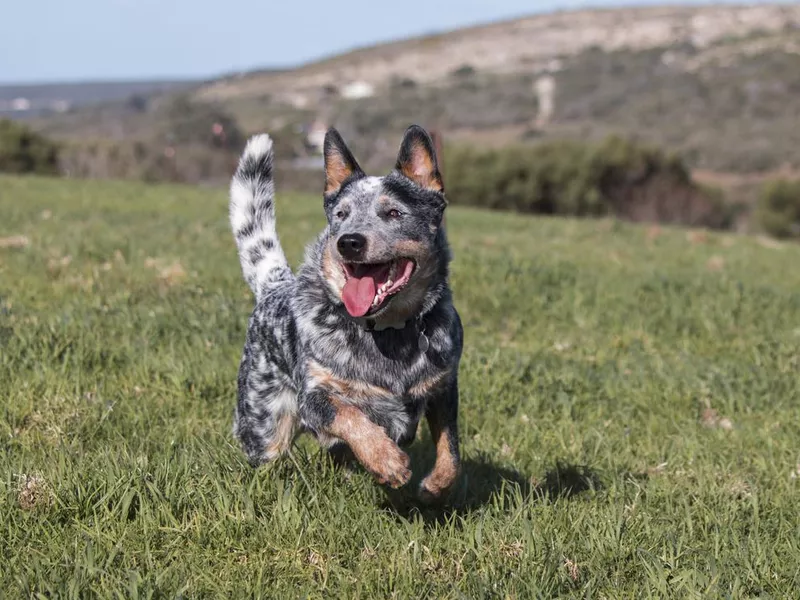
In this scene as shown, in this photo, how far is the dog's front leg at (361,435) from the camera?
3.52 meters

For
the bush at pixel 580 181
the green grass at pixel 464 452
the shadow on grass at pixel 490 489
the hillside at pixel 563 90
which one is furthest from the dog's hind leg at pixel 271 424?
the bush at pixel 580 181

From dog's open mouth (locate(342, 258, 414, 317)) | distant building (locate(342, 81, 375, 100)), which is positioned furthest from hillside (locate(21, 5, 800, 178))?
dog's open mouth (locate(342, 258, 414, 317))

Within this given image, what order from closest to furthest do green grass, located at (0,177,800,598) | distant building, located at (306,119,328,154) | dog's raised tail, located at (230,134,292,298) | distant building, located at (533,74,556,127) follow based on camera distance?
1. green grass, located at (0,177,800,598)
2. distant building, located at (306,119,328,154)
3. dog's raised tail, located at (230,134,292,298)
4. distant building, located at (533,74,556,127)

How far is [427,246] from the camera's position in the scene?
4086mm

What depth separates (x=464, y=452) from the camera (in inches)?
193

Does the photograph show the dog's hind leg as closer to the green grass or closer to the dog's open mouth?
the green grass

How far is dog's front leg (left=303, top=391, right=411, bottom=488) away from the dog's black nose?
2.03 feet

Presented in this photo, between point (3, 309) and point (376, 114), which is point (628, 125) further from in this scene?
point (3, 309)

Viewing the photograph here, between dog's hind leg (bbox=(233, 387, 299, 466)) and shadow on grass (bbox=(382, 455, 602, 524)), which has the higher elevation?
dog's hind leg (bbox=(233, 387, 299, 466))

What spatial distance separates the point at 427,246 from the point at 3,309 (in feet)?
12.4

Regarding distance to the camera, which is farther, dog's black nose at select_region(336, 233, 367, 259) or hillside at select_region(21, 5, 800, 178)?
hillside at select_region(21, 5, 800, 178)

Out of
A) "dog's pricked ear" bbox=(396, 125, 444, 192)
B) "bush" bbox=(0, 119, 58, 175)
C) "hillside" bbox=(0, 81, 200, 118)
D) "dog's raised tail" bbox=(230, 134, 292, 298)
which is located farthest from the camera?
"hillside" bbox=(0, 81, 200, 118)

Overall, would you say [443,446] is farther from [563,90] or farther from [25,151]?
[563,90]

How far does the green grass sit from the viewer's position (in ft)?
10.7
